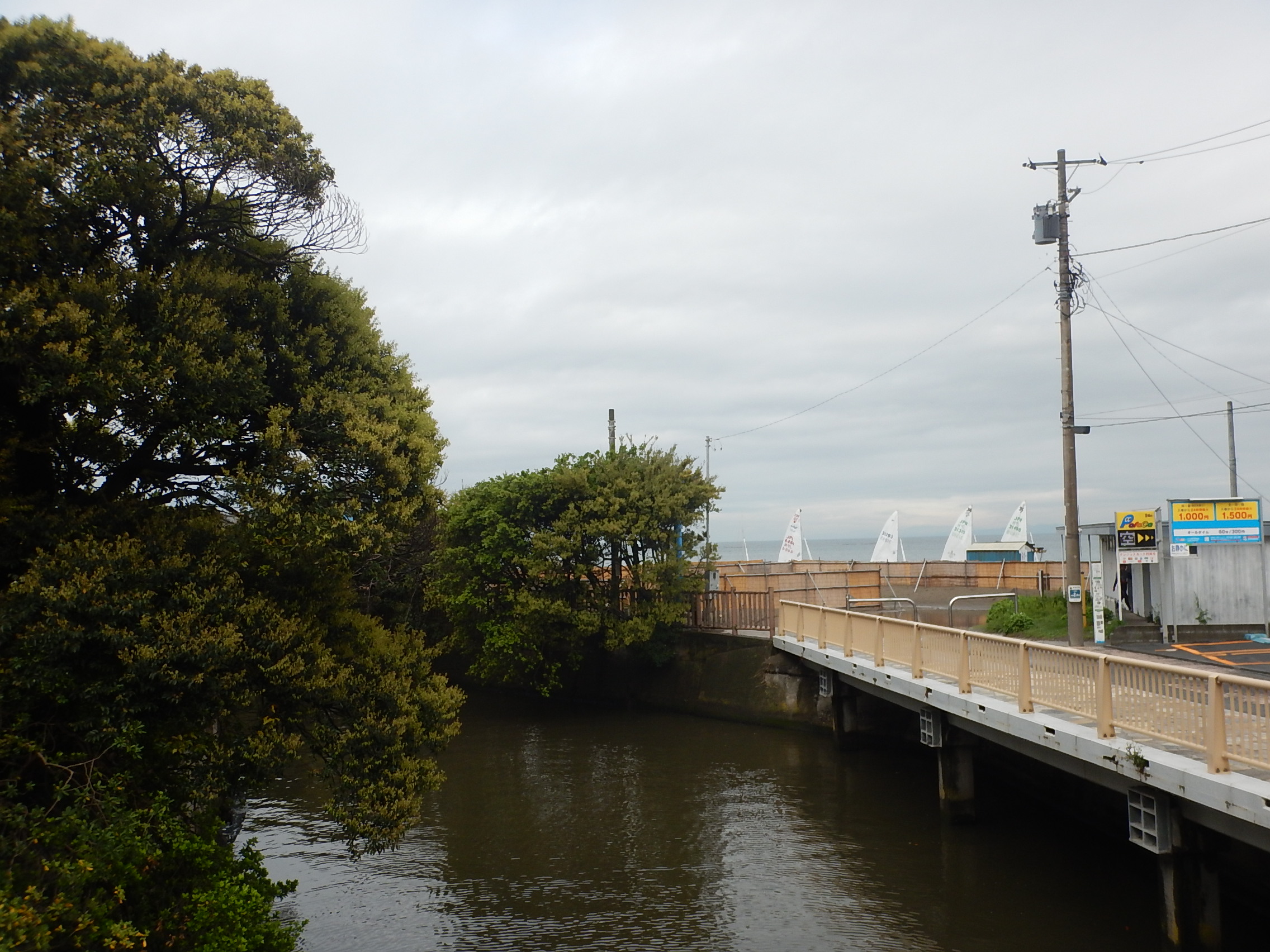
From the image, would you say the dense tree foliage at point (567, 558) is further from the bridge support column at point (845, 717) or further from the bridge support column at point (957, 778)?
the bridge support column at point (957, 778)

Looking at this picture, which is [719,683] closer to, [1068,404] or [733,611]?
[733,611]

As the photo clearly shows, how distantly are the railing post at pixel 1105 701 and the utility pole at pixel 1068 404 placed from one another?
8953mm

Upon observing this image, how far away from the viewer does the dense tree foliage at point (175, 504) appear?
820cm

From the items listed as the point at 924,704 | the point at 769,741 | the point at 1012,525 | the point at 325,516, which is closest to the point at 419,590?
the point at 769,741

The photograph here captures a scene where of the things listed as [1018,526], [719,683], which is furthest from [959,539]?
[719,683]

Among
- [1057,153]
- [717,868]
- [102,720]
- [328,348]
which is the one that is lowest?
[717,868]

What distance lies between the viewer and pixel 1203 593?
65.5 feet

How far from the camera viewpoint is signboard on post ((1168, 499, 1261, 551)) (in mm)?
19141

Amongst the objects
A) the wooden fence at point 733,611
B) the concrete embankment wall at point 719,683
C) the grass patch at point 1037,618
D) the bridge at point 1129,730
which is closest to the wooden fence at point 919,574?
the wooden fence at point 733,611

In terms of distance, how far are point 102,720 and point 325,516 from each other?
115 inches

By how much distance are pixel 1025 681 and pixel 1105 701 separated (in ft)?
6.04

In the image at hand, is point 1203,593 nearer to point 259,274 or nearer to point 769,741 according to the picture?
point 769,741

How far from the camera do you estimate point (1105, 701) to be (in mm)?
10234

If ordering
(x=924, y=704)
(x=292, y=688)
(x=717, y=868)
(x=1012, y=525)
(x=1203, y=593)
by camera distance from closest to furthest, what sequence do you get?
(x=292, y=688), (x=717, y=868), (x=924, y=704), (x=1203, y=593), (x=1012, y=525)
